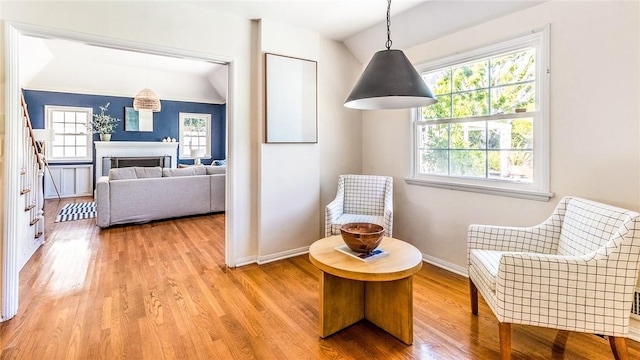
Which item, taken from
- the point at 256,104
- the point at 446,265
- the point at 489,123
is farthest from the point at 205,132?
the point at 489,123

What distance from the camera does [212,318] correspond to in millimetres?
2154

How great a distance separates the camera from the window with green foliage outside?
98.2 inches

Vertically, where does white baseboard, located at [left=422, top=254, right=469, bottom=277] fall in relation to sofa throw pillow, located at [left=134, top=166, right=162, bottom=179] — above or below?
below

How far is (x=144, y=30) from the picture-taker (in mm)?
2621

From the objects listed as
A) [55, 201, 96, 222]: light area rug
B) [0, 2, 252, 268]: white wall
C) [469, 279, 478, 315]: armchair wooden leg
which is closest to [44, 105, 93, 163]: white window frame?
[55, 201, 96, 222]: light area rug

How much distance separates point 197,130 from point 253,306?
7.37m

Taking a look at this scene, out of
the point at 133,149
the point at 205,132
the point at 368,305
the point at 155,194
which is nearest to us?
the point at 368,305

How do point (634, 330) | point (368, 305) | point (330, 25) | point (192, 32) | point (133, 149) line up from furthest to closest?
point (133, 149) < point (330, 25) < point (192, 32) < point (368, 305) < point (634, 330)

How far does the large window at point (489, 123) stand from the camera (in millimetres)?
2408

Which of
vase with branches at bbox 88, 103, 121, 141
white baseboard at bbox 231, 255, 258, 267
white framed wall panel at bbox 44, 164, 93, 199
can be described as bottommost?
white baseboard at bbox 231, 255, 258, 267

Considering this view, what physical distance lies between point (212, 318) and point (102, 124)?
713 centimetres

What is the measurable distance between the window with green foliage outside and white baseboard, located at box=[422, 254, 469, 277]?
0.86 meters

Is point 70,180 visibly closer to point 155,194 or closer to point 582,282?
point 155,194

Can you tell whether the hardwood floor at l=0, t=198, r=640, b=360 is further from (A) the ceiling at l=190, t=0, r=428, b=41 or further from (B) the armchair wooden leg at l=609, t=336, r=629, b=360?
(A) the ceiling at l=190, t=0, r=428, b=41
